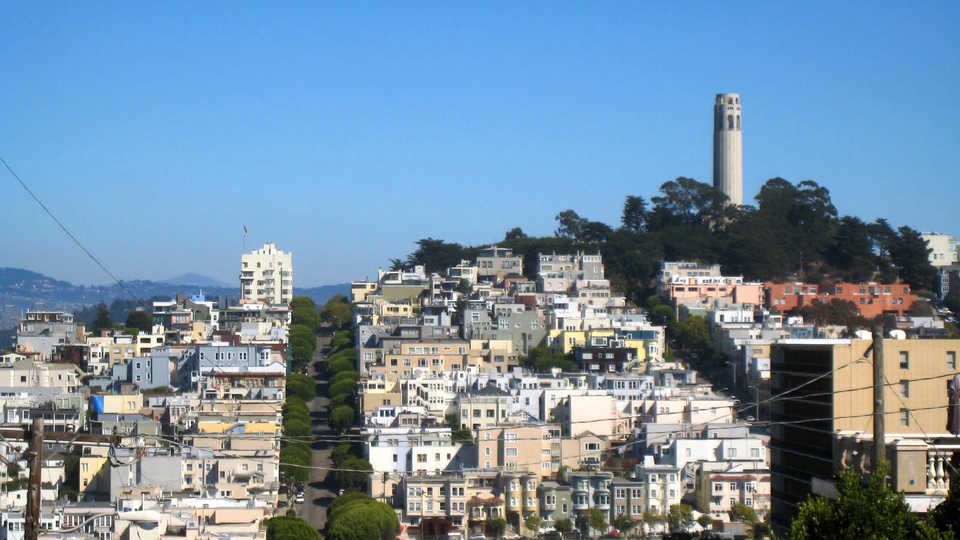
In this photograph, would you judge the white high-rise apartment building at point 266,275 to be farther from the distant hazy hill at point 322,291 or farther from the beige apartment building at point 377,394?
the distant hazy hill at point 322,291

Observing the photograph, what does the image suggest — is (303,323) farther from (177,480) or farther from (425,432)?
(177,480)

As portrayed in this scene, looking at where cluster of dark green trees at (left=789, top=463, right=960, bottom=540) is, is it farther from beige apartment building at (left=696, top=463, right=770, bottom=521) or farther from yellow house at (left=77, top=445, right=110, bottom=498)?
yellow house at (left=77, top=445, right=110, bottom=498)

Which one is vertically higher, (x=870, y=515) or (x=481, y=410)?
(x=481, y=410)

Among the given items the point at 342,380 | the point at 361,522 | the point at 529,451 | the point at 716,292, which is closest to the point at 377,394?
the point at 342,380

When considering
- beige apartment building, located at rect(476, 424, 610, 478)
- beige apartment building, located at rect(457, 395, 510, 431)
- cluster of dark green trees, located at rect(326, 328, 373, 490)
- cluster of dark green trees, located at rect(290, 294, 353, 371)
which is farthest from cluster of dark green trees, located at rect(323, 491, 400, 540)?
cluster of dark green trees, located at rect(290, 294, 353, 371)

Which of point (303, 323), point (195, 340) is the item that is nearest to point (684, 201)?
point (303, 323)

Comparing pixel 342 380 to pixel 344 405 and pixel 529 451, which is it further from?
pixel 529 451
